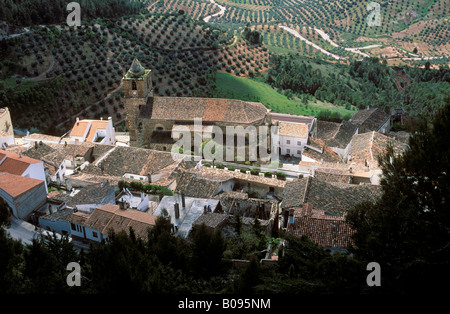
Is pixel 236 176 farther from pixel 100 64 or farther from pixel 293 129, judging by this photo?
pixel 100 64

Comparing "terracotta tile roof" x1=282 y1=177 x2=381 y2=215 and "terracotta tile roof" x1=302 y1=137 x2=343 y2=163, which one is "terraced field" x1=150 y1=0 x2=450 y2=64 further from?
"terracotta tile roof" x1=282 y1=177 x2=381 y2=215

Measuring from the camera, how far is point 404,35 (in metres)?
115

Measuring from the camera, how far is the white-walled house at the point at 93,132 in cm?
3984

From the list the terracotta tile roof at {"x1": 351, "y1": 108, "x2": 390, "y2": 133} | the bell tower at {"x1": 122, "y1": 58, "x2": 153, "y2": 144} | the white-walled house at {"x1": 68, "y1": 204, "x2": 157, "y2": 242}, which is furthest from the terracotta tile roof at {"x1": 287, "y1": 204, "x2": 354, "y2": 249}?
the terracotta tile roof at {"x1": 351, "y1": 108, "x2": 390, "y2": 133}

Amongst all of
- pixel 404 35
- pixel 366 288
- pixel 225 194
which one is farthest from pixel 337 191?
pixel 404 35

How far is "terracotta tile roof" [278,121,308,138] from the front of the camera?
39000 mm

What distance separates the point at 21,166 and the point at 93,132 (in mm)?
12092

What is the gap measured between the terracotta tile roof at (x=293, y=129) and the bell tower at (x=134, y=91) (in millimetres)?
11892

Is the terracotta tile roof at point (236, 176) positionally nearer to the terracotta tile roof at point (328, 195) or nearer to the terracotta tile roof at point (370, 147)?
the terracotta tile roof at point (328, 195)

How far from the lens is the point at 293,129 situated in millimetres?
39594

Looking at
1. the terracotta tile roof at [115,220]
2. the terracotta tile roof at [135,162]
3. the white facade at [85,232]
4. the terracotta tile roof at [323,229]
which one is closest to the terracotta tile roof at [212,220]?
the terracotta tile roof at [115,220]

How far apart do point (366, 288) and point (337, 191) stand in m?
13.7

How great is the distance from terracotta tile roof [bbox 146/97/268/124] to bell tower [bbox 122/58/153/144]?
2.89ft
